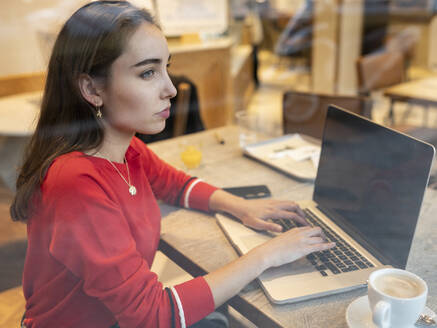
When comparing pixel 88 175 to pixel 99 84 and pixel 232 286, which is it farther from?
pixel 232 286

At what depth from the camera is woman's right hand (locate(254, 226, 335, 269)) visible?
0.77 metres

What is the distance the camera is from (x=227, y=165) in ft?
4.58

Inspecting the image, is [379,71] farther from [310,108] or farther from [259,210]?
[259,210]

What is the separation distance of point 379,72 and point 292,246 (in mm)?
2572

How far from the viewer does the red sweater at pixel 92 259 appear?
68cm

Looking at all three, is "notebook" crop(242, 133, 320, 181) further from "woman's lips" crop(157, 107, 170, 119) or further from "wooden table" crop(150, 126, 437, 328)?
"woman's lips" crop(157, 107, 170, 119)

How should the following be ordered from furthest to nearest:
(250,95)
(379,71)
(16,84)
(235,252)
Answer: (250,95), (379,71), (16,84), (235,252)

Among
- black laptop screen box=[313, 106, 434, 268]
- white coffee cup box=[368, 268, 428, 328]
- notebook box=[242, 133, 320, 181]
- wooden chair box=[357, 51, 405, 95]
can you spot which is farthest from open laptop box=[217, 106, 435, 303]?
wooden chair box=[357, 51, 405, 95]

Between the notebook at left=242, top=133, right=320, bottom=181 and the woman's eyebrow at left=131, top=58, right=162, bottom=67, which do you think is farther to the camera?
the notebook at left=242, top=133, right=320, bottom=181

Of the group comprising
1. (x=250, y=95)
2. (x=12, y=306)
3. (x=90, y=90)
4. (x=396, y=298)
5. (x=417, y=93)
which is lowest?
(x=250, y=95)

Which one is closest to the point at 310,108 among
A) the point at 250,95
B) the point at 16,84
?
the point at 16,84

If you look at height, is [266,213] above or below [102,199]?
below

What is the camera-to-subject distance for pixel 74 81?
30.5 inches

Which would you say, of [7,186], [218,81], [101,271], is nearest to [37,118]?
[101,271]
